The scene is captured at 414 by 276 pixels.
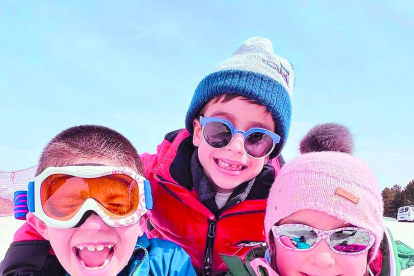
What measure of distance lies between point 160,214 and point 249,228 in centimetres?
67

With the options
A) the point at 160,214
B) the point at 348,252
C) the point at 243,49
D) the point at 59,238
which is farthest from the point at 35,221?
the point at 243,49

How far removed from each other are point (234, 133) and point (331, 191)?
746 mm

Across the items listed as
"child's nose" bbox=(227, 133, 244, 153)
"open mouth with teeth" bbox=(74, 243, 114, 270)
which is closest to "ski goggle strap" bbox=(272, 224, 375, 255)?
"child's nose" bbox=(227, 133, 244, 153)

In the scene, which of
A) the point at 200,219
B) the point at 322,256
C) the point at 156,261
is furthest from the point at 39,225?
the point at 322,256

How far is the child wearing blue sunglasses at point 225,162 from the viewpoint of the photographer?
2684 mm

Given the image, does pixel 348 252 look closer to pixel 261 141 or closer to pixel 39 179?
pixel 261 141

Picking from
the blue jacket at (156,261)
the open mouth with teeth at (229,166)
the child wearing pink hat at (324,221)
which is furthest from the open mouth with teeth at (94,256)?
the open mouth with teeth at (229,166)

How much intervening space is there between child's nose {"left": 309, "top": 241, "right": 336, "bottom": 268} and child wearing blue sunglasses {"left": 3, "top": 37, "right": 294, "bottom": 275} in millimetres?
796

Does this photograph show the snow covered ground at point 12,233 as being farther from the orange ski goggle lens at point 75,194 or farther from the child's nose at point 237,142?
the orange ski goggle lens at point 75,194

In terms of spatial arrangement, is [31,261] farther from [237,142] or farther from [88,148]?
[237,142]

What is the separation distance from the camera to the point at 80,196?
6.96 ft

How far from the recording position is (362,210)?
208cm

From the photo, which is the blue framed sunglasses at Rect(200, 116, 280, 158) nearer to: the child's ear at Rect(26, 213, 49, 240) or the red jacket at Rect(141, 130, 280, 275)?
the red jacket at Rect(141, 130, 280, 275)

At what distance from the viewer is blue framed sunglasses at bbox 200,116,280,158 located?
8.56 feet
